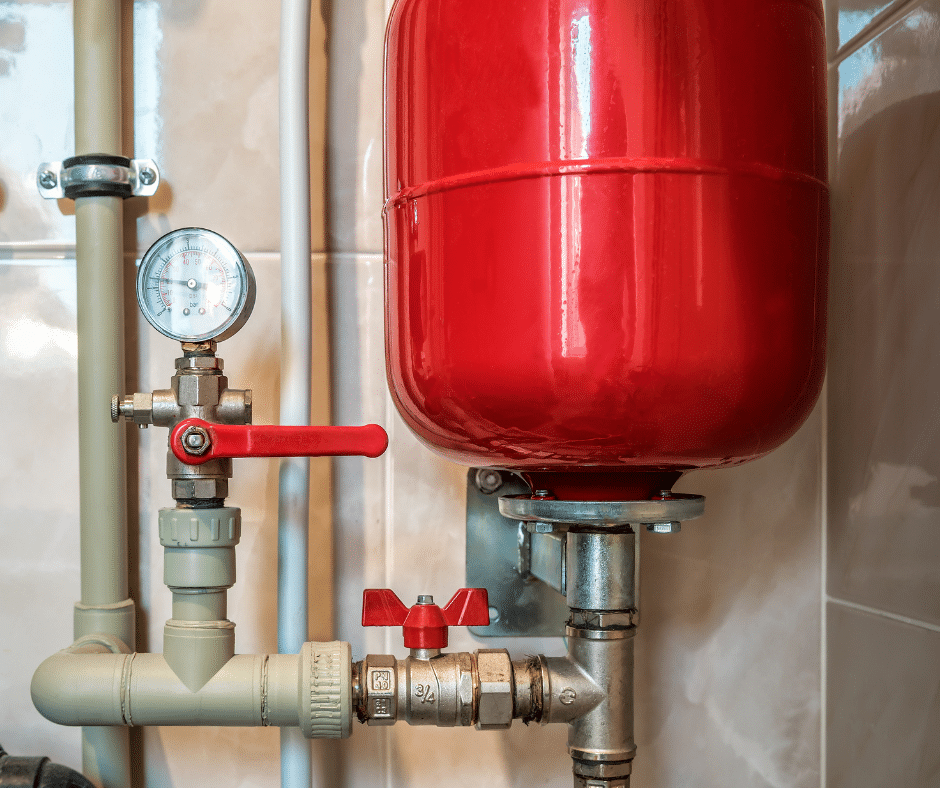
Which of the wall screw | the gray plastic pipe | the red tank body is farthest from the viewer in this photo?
the wall screw

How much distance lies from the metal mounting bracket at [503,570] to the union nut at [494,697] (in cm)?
13

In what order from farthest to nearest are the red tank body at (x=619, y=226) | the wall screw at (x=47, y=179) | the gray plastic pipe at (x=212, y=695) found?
the wall screw at (x=47, y=179), the gray plastic pipe at (x=212, y=695), the red tank body at (x=619, y=226)

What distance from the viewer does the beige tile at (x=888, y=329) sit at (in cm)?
54

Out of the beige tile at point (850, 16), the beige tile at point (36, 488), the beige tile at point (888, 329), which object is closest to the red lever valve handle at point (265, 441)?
the beige tile at point (36, 488)

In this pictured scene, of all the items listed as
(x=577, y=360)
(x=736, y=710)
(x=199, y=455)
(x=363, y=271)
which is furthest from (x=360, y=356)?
(x=736, y=710)

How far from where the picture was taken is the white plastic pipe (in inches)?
23.7

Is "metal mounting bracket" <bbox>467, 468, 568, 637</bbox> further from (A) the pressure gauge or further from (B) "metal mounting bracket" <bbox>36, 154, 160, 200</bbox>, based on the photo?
(B) "metal mounting bracket" <bbox>36, 154, 160, 200</bbox>

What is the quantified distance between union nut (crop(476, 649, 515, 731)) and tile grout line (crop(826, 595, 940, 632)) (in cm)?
27

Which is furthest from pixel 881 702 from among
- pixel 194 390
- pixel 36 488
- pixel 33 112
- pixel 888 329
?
pixel 33 112

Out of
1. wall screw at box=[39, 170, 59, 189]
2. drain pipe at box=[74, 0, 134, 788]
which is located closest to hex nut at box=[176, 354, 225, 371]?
drain pipe at box=[74, 0, 134, 788]

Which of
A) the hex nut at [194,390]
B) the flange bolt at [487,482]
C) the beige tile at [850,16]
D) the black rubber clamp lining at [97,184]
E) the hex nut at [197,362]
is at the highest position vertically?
the beige tile at [850,16]

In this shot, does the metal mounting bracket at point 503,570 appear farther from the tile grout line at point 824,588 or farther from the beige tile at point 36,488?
the beige tile at point 36,488

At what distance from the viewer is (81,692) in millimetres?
525

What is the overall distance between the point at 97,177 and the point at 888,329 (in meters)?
0.59
